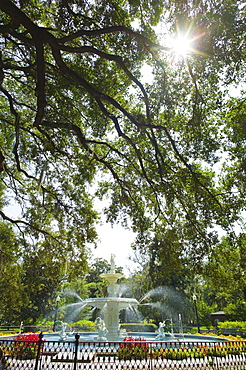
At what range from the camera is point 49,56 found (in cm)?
773

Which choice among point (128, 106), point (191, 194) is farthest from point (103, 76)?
point (191, 194)

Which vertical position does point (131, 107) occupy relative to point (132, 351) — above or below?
above

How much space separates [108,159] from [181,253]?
4655 millimetres

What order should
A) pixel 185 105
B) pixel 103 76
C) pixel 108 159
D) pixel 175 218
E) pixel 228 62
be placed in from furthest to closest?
pixel 108 159, pixel 175 218, pixel 185 105, pixel 103 76, pixel 228 62

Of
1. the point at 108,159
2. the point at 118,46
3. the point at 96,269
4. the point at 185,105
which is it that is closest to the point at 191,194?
the point at 185,105

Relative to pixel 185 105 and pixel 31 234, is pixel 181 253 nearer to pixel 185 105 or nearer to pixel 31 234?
pixel 185 105

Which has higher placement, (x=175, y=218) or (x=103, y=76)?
(x=103, y=76)

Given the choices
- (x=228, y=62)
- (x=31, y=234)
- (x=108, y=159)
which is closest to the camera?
(x=228, y=62)

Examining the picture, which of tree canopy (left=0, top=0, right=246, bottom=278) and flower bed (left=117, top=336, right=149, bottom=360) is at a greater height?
tree canopy (left=0, top=0, right=246, bottom=278)

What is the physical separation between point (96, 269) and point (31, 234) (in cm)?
3471

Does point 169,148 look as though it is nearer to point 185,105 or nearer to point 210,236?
point 185,105

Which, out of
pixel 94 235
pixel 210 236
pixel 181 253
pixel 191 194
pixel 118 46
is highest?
pixel 118 46

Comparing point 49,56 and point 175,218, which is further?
point 175,218

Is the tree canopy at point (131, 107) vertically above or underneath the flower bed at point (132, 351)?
above
